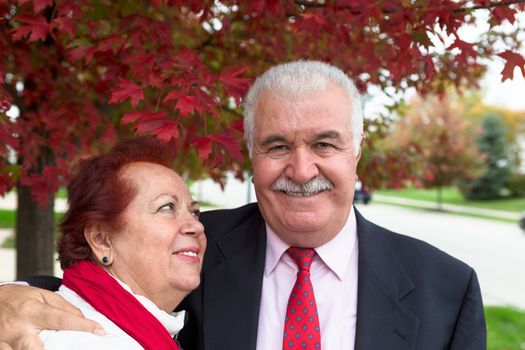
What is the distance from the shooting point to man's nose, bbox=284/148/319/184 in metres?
2.23

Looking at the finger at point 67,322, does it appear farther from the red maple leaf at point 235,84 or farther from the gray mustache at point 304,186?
the red maple leaf at point 235,84

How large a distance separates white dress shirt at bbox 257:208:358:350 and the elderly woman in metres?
0.37

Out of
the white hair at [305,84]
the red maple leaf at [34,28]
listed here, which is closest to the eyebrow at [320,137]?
the white hair at [305,84]

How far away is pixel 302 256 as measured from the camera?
7.73ft

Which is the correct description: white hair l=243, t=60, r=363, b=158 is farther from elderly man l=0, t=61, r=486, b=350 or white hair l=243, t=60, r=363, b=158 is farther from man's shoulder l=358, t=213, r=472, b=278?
man's shoulder l=358, t=213, r=472, b=278

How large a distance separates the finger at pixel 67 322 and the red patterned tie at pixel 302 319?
744 millimetres

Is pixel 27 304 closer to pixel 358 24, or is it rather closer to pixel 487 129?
pixel 358 24

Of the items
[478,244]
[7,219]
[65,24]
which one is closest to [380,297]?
[65,24]

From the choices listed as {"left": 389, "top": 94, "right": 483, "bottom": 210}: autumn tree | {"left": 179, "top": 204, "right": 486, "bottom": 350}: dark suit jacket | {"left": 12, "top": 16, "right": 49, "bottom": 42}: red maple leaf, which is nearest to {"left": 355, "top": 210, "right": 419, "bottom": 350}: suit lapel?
{"left": 179, "top": 204, "right": 486, "bottom": 350}: dark suit jacket

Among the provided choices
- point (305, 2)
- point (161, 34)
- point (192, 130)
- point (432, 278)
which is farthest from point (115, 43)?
point (432, 278)

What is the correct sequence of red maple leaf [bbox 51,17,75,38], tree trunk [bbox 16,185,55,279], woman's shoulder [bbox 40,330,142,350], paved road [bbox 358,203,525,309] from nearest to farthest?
woman's shoulder [bbox 40,330,142,350] < red maple leaf [bbox 51,17,75,38] < tree trunk [bbox 16,185,55,279] < paved road [bbox 358,203,525,309]

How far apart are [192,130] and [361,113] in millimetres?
2159

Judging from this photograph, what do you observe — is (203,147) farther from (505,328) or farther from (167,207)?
(505,328)

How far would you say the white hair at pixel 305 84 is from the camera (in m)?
2.26
